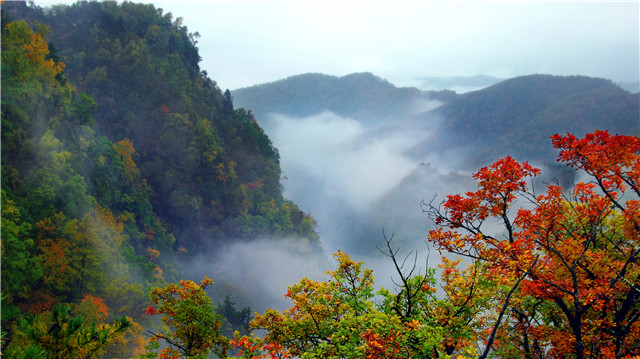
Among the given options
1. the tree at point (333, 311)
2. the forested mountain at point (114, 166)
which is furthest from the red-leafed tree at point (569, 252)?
the forested mountain at point (114, 166)

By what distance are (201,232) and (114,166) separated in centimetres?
2150

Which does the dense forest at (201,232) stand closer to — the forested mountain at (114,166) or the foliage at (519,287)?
the foliage at (519,287)

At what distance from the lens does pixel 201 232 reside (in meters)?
66.9

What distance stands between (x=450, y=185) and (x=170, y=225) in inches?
5275

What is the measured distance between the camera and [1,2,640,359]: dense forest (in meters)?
7.51

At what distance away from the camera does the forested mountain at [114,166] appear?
27.4 meters

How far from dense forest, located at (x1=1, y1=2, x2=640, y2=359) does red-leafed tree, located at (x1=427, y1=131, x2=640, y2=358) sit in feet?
0.15

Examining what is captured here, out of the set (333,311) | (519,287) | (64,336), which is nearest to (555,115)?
(519,287)

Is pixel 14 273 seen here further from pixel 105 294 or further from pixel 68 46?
pixel 68 46

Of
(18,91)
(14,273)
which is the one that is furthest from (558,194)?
(18,91)

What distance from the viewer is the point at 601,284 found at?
6.89 m

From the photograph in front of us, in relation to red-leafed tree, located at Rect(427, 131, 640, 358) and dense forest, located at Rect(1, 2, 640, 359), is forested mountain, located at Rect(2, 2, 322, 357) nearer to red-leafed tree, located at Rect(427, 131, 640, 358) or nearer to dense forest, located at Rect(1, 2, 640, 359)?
dense forest, located at Rect(1, 2, 640, 359)

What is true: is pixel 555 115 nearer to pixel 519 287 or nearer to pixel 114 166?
pixel 114 166

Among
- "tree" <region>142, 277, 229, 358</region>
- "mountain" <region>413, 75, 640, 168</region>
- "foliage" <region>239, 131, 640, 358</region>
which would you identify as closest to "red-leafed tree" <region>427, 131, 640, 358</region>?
"foliage" <region>239, 131, 640, 358</region>
